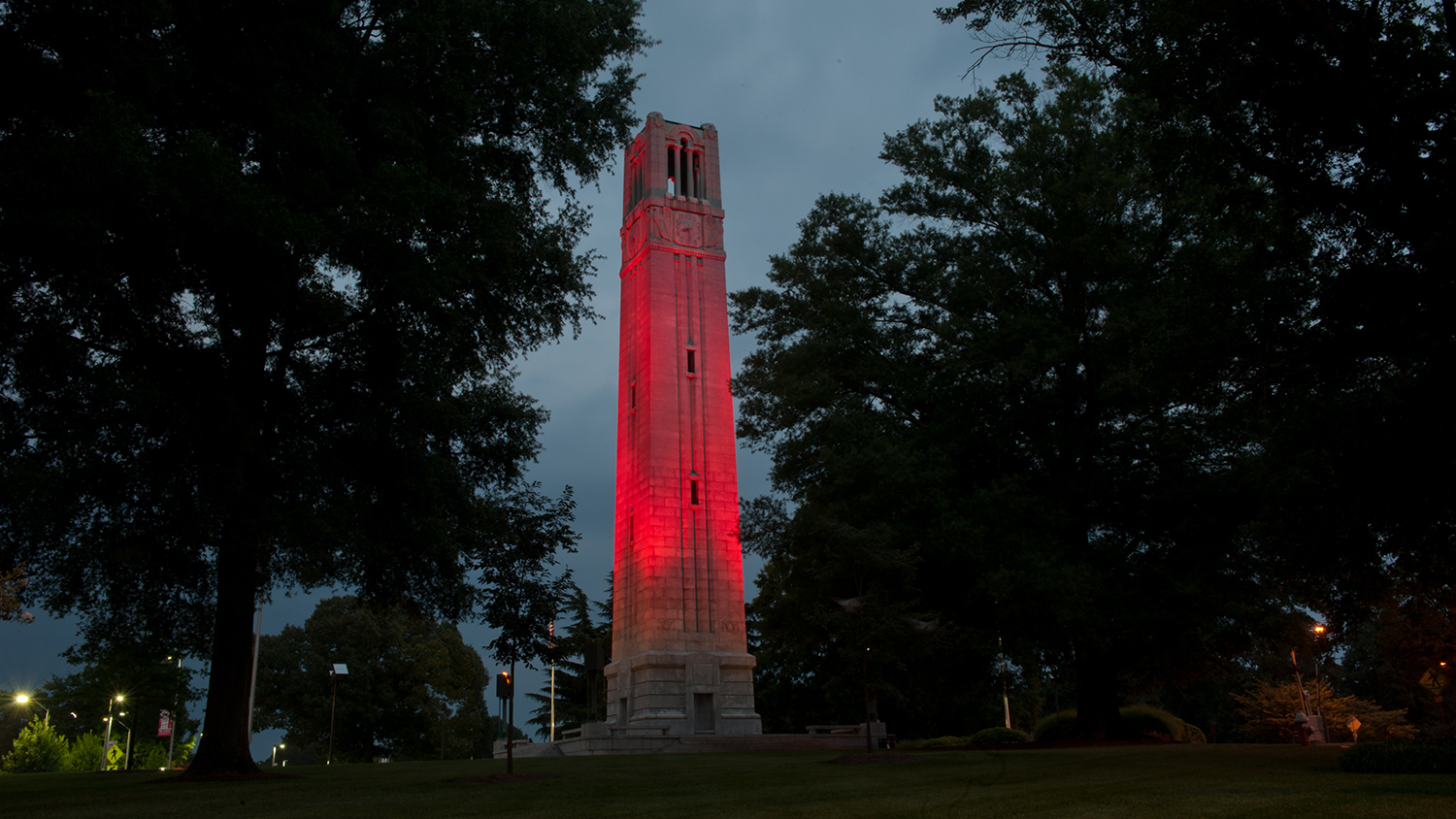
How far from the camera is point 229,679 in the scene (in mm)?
16188

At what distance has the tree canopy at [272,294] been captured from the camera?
1285cm

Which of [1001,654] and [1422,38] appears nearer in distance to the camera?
[1422,38]

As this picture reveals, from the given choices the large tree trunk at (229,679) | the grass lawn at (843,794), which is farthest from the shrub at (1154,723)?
the large tree trunk at (229,679)

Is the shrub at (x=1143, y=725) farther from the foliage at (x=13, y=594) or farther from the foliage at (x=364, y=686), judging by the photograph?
the foliage at (x=364, y=686)

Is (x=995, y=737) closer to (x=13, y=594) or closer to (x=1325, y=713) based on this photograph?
(x=1325, y=713)

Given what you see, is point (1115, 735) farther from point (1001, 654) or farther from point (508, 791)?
point (508, 791)

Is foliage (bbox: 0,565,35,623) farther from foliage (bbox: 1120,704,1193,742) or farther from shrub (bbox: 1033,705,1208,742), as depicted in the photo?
foliage (bbox: 1120,704,1193,742)

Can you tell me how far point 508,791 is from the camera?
11.4m

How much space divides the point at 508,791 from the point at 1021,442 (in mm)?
19961

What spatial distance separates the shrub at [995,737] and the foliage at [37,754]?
37611 mm

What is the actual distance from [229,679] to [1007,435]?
67.2 ft

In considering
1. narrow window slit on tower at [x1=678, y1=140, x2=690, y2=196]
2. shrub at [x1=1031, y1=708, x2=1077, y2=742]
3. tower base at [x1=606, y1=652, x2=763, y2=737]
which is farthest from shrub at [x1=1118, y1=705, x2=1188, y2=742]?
narrow window slit on tower at [x1=678, y1=140, x2=690, y2=196]

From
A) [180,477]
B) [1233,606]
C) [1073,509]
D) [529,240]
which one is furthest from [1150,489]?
[180,477]

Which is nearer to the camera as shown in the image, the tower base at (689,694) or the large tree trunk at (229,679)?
the large tree trunk at (229,679)
